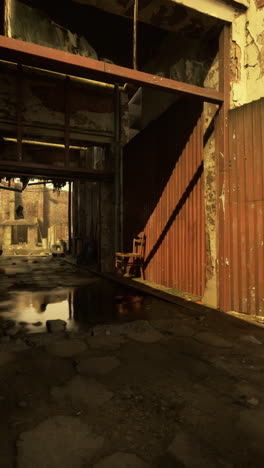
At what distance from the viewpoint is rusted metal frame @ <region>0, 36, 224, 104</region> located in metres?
2.82

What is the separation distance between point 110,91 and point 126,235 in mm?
3901

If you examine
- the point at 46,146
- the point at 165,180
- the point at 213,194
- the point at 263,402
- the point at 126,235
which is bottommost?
the point at 263,402

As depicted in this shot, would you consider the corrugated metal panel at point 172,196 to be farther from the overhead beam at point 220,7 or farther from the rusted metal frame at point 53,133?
the overhead beam at point 220,7

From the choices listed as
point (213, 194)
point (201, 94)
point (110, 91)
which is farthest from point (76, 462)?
point (110, 91)

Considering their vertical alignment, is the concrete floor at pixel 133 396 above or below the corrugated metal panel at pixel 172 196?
below

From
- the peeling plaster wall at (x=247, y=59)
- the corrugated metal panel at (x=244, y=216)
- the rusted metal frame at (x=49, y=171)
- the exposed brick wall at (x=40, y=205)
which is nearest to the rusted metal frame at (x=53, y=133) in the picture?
the rusted metal frame at (x=49, y=171)

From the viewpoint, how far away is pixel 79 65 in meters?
3.08

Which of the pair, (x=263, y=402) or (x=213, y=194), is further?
(x=213, y=194)

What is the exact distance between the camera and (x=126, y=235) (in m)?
7.89

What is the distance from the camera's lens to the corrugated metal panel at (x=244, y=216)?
349cm

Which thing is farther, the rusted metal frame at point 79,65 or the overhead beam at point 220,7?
the overhead beam at point 220,7

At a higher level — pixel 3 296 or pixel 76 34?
pixel 76 34

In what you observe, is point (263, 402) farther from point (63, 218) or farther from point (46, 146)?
point (63, 218)

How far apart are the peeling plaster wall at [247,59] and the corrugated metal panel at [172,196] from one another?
2.97 ft
